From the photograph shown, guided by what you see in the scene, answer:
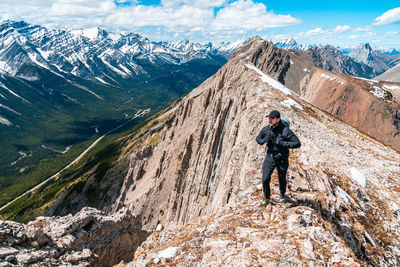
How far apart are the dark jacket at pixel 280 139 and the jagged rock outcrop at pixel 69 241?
16637 millimetres

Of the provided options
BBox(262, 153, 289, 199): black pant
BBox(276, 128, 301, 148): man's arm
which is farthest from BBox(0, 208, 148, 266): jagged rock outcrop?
BBox(276, 128, 301, 148): man's arm

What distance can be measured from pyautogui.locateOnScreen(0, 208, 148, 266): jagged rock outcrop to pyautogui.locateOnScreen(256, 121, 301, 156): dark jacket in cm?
1664

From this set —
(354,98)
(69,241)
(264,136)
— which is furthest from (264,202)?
(354,98)

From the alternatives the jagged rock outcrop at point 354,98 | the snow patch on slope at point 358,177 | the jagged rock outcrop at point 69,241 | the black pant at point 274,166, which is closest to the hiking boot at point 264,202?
the black pant at point 274,166

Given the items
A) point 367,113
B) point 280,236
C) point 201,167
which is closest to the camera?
point 280,236

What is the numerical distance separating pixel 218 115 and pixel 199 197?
18.2m

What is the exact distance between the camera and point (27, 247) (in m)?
15.6

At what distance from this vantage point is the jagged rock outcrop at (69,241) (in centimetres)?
1476

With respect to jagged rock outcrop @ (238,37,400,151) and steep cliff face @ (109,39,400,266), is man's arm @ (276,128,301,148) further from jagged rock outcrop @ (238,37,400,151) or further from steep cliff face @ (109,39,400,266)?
jagged rock outcrop @ (238,37,400,151)

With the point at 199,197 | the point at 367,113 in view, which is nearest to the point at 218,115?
the point at 199,197

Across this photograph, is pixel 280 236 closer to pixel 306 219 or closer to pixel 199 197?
pixel 306 219

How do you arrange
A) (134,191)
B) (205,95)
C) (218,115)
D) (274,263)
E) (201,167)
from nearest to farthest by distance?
(274,263)
(201,167)
(218,115)
(205,95)
(134,191)

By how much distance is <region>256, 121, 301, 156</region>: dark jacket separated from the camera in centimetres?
1098

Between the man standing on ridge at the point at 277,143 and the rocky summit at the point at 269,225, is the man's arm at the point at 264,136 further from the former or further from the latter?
the rocky summit at the point at 269,225
